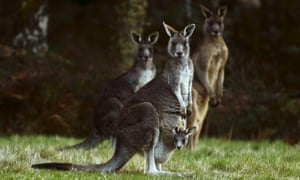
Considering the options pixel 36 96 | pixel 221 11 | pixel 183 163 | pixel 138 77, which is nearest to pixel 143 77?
pixel 138 77

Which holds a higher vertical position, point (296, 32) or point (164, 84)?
point (296, 32)

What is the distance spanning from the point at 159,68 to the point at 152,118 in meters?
7.07

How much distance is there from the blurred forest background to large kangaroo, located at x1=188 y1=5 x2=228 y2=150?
277 centimetres

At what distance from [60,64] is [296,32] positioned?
616cm

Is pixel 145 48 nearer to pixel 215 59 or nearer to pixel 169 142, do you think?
pixel 215 59

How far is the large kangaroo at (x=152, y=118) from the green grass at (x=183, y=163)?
0.17 m

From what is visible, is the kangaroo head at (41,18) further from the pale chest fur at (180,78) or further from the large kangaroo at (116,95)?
the pale chest fur at (180,78)

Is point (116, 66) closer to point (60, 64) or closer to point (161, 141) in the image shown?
point (60, 64)

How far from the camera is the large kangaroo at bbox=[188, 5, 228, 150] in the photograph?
12.1 meters

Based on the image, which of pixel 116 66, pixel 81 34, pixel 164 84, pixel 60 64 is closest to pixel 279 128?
pixel 116 66

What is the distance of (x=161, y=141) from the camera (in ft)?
28.4

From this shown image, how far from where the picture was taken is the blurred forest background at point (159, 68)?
48.1ft

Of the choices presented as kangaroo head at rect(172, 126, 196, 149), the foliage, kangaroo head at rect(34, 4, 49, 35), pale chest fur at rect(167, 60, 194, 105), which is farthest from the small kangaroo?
kangaroo head at rect(34, 4, 49, 35)

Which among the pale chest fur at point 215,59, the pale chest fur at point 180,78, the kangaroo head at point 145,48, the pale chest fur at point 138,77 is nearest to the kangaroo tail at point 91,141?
the pale chest fur at point 138,77
